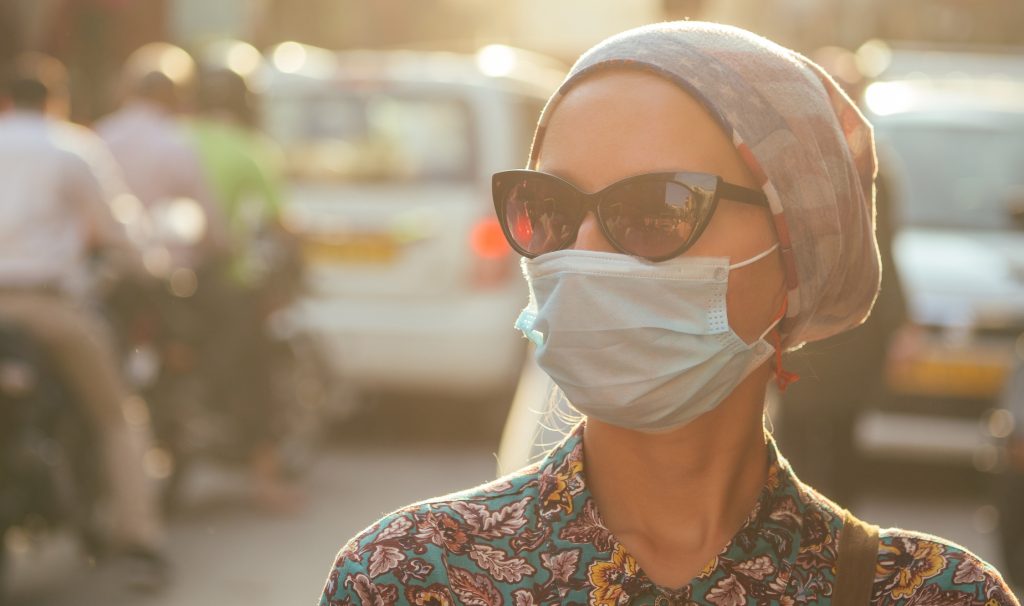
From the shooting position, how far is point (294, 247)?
30.2ft

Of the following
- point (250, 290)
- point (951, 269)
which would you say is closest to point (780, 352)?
point (250, 290)

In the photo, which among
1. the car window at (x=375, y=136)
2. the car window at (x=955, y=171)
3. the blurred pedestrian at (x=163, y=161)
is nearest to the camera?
the blurred pedestrian at (x=163, y=161)

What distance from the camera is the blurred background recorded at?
7.02 m

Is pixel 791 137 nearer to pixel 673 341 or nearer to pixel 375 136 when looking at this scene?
pixel 673 341

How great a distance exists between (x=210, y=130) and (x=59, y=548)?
2287mm

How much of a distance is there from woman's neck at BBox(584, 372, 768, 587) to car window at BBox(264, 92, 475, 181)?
861 centimetres

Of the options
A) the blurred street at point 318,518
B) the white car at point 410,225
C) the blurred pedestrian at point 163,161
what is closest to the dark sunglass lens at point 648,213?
the blurred street at point 318,518

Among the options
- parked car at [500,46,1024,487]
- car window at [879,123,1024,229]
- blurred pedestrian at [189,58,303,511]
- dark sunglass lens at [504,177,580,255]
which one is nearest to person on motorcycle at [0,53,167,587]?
blurred pedestrian at [189,58,303,511]

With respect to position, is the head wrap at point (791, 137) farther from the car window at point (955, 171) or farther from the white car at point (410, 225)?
the white car at point (410, 225)

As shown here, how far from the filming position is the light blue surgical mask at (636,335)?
2.04 meters

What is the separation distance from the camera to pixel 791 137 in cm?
200

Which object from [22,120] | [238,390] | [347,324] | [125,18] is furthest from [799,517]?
[125,18]

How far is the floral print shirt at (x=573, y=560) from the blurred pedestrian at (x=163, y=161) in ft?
22.4

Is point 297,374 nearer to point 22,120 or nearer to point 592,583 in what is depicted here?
point 22,120
